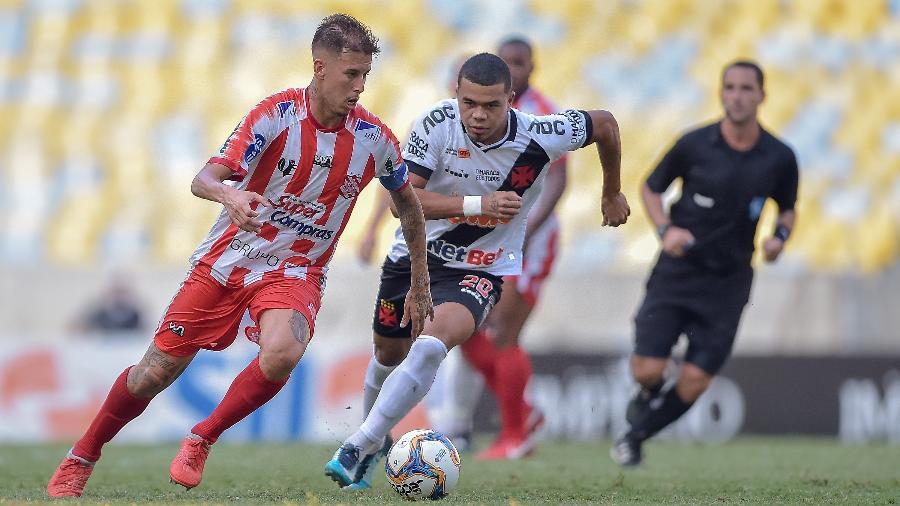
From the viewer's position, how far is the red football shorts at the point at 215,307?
6391 mm

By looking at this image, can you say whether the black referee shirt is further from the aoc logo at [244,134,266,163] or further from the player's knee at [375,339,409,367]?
the aoc logo at [244,134,266,163]

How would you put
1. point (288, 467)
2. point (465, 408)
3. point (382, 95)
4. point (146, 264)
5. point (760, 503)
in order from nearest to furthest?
point (760, 503), point (288, 467), point (465, 408), point (146, 264), point (382, 95)

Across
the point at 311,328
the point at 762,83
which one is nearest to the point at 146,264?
the point at 762,83

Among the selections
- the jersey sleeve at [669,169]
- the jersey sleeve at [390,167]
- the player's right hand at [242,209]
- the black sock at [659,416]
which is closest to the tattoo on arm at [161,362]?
the player's right hand at [242,209]

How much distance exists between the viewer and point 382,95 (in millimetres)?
18109

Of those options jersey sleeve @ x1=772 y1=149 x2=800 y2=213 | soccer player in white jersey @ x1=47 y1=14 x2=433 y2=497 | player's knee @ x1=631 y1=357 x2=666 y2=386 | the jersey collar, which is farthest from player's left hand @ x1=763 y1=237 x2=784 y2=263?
soccer player in white jersey @ x1=47 y1=14 x2=433 y2=497

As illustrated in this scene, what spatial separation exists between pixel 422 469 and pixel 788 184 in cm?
383

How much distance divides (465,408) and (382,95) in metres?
8.24

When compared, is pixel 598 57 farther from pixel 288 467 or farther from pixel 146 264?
pixel 288 467

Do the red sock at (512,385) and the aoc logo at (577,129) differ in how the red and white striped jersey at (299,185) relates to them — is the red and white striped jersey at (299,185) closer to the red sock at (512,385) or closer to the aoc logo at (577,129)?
the aoc logo at (577,129)

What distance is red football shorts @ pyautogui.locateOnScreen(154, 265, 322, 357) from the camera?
639 cm

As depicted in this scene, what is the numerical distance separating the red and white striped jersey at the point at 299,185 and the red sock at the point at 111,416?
69 cm

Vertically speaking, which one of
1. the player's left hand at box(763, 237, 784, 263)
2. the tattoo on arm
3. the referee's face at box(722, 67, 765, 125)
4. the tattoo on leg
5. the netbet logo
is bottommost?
the tattoo on arm

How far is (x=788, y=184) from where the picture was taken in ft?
29.4
